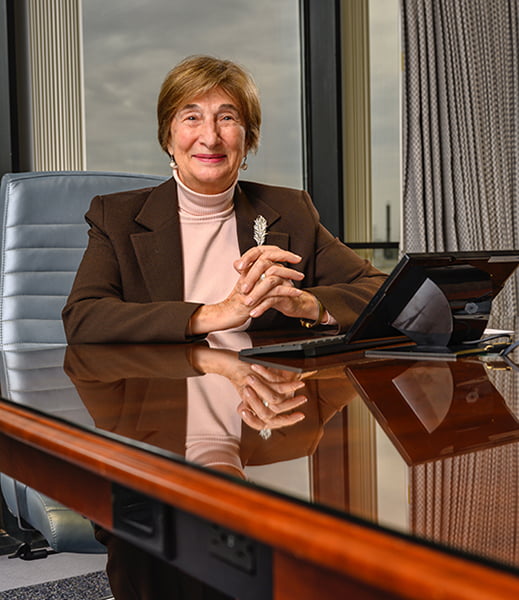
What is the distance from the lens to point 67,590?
2314 mm

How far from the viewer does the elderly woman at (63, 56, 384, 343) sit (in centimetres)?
180

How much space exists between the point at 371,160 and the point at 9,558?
2.60 metres

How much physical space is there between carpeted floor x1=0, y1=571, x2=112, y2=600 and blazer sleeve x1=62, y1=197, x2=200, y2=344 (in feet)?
3.35

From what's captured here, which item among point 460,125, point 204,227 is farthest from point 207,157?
point 460,125

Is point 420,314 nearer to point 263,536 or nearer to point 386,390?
point 386,390

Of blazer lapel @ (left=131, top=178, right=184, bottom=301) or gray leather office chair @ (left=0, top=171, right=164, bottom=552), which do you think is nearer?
blazer lapel @ (left=131, top=178, right=184, bottom=301)

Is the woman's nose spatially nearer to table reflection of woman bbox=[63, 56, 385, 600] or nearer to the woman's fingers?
table reflection of woman bbox=[63, 56, 385, 600]

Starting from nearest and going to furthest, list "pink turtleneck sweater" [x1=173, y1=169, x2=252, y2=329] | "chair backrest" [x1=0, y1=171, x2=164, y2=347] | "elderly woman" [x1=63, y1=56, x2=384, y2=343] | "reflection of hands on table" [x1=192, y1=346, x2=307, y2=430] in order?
"reflection of hands on table" [x1=192, y1=346, x2=307, y2=430], "elderly woman" [x1=63, y1=56, x2=384, y2=343], "pink turtleneck sweater" [x1=173, y1=169, x2=252, y2=329], "chair backrest" [x1=0, y1=171, x2=164, y2=347]

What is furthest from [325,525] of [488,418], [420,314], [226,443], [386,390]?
[420,314]

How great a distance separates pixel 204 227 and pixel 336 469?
60.0 inches

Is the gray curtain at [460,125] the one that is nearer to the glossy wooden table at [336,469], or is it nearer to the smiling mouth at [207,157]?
the smiling mouth at [207,157]

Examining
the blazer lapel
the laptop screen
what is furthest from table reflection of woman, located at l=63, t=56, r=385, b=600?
the laptop screen

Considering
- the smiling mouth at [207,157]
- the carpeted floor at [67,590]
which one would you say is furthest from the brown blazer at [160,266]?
the carpeted floor at [67,590]

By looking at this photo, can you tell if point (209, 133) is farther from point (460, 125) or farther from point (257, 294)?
point (460, 125)
